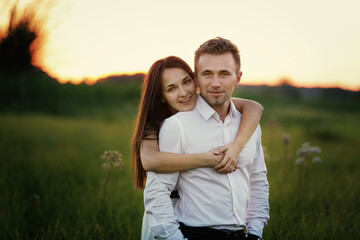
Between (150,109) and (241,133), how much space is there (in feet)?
2.40

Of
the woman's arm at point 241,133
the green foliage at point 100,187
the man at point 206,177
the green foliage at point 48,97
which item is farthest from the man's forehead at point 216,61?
the green foliage at point 48,97

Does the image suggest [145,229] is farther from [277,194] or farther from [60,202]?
[277,194]

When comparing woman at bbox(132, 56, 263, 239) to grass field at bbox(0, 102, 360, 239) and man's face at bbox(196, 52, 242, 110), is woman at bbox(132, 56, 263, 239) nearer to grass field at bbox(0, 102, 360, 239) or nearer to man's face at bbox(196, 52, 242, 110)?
man's face at bbox(196, 52, 242, 110)

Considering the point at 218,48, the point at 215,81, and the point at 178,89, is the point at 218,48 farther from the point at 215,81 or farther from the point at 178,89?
the point at 178,89

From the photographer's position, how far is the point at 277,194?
3.91 metres

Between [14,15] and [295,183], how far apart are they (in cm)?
1124

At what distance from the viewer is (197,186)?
6.79 ft

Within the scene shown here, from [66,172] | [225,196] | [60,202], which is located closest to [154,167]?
[225,196]

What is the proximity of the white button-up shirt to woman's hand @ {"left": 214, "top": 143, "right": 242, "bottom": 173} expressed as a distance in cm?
6

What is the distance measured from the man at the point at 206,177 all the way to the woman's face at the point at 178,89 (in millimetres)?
149

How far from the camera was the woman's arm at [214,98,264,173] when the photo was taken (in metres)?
2.01

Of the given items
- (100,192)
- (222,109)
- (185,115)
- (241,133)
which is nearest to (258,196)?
(241,133)

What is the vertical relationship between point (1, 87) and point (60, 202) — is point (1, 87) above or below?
above

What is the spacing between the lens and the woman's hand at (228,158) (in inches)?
78.4
